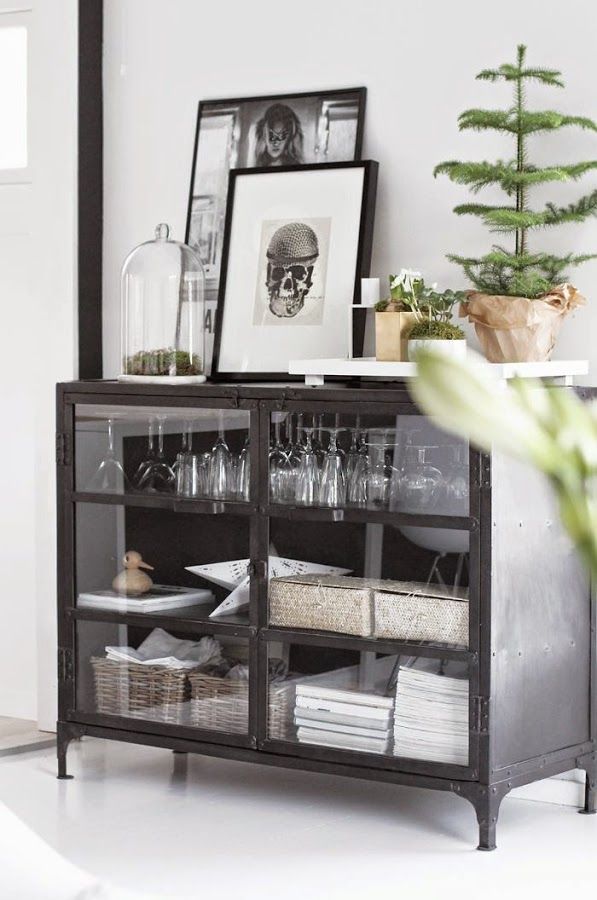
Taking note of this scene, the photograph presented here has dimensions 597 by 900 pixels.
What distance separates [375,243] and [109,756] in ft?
5.79

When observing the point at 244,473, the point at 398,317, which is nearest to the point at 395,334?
the point at 398,317

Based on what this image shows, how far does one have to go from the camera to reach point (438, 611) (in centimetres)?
318

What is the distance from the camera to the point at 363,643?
327cm

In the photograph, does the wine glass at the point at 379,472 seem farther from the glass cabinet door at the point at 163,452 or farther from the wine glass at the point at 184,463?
the wine glass at the point at 184,463

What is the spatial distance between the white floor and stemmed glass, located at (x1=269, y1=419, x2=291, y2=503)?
2.76 feet

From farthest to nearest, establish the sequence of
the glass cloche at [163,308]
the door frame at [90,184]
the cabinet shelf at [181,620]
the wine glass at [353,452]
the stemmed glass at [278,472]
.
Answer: the door frame at [90,184] → the glass cloche at [163,308] → the cabinet shelf at [181,620] → the stemmed glass at [278,472] → the wine glass at [353,452]

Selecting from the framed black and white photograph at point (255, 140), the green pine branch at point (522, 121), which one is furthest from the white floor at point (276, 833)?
the green pine branch at point (522, 121)

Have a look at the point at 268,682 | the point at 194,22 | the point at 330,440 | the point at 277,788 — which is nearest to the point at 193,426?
the point at 330,440

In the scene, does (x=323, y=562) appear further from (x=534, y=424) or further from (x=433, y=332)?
(x=534, y=424)

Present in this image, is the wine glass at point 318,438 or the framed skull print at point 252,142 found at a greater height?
the framed skull print at point 252,142

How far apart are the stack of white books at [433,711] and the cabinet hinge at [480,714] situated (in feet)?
0.14

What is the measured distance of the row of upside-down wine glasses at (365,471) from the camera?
315 cm

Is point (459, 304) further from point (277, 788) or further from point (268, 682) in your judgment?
point (277, 788)

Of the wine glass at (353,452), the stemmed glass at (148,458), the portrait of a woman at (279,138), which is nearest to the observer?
the wine glass at (353,452)
